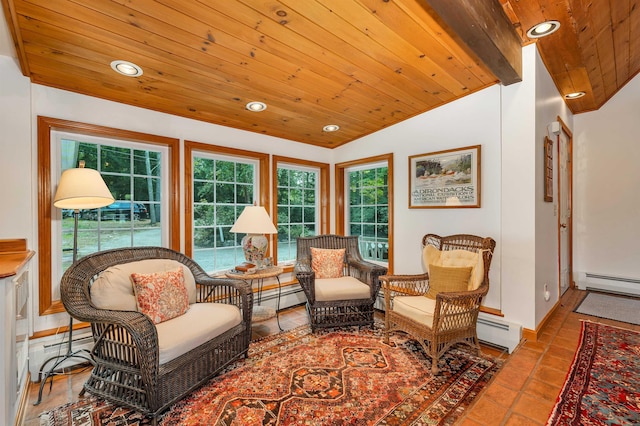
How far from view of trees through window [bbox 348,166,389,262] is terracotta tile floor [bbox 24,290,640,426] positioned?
1.68 meters

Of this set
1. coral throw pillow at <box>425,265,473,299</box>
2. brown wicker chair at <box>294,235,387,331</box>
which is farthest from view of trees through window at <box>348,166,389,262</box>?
coral throw pillow at <box>425,265,473,299</box>

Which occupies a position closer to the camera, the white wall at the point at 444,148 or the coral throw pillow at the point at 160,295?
the coral throw pillow at the point at 160,295

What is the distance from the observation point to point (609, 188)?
3.78 m

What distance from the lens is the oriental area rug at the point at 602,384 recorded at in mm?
1538

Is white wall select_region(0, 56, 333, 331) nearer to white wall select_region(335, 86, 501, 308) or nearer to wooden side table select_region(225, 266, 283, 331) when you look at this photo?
wooden side table select_region(225, 266, 283, 331)

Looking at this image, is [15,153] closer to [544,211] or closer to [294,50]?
[294,50]

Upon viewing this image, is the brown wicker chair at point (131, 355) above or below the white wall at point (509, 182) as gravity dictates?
below

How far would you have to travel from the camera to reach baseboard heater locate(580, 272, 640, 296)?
11.9ft

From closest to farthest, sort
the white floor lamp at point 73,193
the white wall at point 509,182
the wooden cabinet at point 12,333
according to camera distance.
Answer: the wooden cabinet at point 12,333, the white floor lamp at point 73,193, the white wall at point 509,182

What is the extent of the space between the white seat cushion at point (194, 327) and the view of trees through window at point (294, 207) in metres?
1.56

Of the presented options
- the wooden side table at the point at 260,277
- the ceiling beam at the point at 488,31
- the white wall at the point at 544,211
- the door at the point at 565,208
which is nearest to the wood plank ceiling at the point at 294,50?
the ceiling beam at the point at 488,31

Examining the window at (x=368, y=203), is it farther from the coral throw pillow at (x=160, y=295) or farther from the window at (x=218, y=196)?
the coral throw pillow at (x=160, y=295)

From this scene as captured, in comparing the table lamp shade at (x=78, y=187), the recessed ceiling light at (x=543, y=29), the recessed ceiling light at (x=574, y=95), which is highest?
the recessed ceiling light at (x=574, y=95)

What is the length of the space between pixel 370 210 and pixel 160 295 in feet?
8.97
